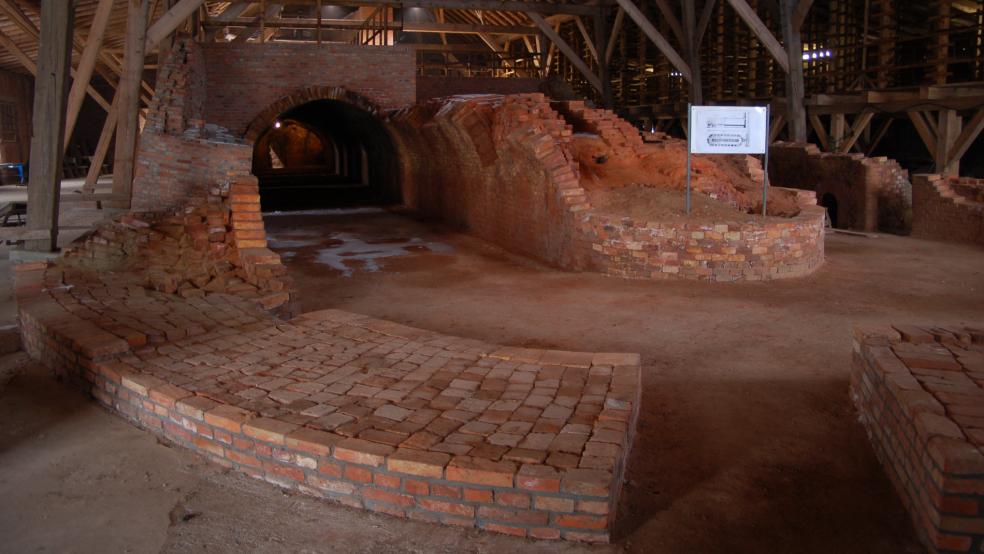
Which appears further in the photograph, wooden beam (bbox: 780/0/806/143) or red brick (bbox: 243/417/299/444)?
wooden beam (bbox: 780/0/806/143)

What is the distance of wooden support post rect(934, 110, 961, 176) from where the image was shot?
14.8 meters

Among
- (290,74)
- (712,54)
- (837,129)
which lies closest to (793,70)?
(837,129)

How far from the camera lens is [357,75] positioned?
54.3 ft

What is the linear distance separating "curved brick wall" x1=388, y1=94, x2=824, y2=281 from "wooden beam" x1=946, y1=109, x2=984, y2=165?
518 centimetres

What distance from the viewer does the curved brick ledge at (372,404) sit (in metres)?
3.19

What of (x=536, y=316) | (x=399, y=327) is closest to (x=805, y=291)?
(x=536, y=316)

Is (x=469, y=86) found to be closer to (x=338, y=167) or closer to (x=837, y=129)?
(x=837, y=129)

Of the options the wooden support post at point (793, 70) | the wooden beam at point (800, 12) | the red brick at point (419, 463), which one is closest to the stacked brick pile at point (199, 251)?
the red brick at point (419, 463)

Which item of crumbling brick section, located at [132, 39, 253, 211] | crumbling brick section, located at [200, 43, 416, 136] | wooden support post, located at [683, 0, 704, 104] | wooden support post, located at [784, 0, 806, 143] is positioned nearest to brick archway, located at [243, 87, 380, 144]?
crumbling brick section, located at [200, 43, 416, 136]

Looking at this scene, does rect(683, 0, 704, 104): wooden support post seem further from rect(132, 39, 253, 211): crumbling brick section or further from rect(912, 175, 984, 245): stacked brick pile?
rect(132, 39, 253, 211): crumbling brick section

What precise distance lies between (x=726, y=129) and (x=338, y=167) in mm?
21260

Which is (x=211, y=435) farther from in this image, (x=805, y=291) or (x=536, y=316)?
(x=805, y=291)

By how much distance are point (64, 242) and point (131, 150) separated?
1.68m

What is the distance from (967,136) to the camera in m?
14.3
